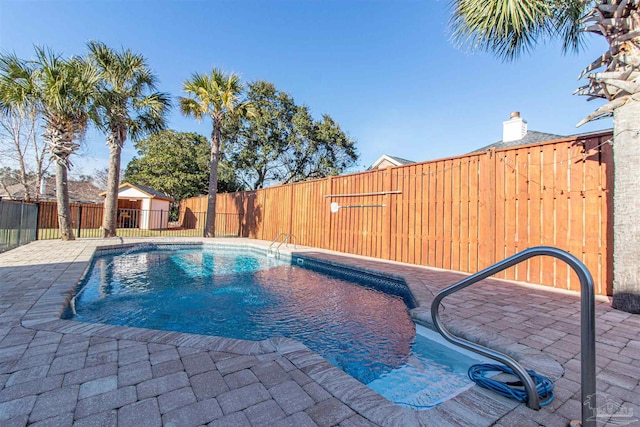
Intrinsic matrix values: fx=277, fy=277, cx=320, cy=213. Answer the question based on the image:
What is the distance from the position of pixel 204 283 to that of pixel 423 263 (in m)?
4.76

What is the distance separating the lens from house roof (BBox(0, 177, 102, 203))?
17719 mm

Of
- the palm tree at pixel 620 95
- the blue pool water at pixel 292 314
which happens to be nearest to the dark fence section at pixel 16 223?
the blue pool water at pixel 292 314

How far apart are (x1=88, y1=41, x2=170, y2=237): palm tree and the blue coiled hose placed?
11.3 meters

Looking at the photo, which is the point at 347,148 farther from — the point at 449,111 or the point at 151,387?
the point at 151,387

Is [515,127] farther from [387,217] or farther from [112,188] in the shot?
[112,188]

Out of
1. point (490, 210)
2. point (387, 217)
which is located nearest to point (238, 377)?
point (490, 210)

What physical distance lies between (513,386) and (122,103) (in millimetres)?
12417

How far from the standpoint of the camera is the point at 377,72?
12.8 m

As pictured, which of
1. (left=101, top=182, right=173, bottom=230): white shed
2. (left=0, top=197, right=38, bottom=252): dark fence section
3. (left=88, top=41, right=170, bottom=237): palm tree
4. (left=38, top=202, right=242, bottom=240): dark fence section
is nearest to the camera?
(left=0, top=197, right=38, bottom=252): dark fence section

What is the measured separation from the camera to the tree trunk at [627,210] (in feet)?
10.4

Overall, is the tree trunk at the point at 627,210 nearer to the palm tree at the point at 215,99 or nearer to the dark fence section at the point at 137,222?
the palm tree at the point at 215,99

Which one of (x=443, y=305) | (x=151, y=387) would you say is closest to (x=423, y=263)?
(x=443, y=305)

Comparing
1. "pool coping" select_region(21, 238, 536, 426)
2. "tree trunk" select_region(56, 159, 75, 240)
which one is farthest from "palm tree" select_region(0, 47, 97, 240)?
"pool coping" select_region(21, 238, 536, 426)

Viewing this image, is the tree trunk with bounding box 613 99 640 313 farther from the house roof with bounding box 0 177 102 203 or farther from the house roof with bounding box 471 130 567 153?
the house roof with bounding box 0 177 102 203
